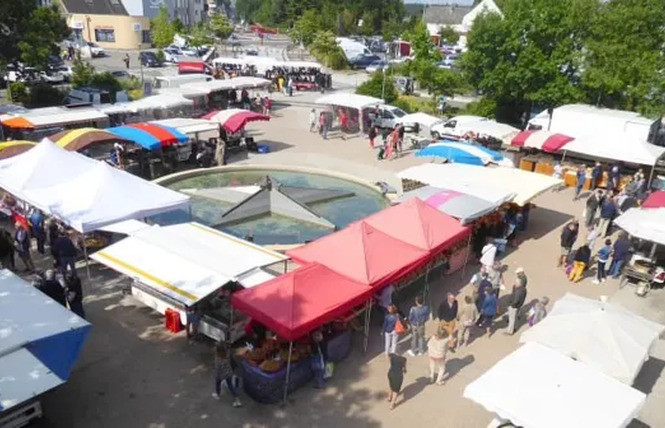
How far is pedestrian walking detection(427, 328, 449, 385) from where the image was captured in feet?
31.7

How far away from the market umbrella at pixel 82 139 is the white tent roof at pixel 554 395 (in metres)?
15.4

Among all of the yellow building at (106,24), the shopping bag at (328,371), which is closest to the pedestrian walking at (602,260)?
the shopping bag at (328,371)

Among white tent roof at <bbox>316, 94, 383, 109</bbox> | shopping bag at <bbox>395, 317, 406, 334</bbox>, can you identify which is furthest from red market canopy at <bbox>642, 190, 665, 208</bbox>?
white tent roof at <bbox>316, 94, 383, 109</bbox>

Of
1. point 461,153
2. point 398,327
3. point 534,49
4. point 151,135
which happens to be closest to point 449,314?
point 398,327

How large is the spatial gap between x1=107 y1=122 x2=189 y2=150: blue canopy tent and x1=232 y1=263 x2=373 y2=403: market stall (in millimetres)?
11082

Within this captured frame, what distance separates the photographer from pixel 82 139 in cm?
1859

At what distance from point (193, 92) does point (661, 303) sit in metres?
24.2

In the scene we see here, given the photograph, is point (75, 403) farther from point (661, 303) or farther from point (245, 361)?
point (661, 303)

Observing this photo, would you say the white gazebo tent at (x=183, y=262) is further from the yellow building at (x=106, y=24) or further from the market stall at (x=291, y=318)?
the yellow building at (x=106, y=24)

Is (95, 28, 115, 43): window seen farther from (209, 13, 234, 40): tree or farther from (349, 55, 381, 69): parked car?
(349, 55, 381, 69): parked car

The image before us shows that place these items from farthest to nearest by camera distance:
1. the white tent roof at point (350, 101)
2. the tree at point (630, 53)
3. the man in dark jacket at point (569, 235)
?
the white tent roof at point (350, 101), the tree at point (630, 53), the man in dark jacket at point (569, 235)

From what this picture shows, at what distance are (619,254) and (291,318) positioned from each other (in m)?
9.58

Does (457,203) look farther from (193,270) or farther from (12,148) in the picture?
(12,148)

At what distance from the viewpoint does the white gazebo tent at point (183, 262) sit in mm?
10242
